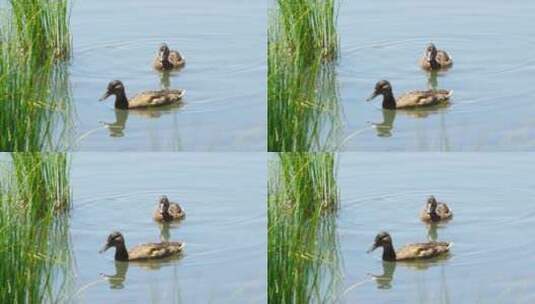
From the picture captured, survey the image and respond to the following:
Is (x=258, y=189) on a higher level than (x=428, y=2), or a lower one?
lower

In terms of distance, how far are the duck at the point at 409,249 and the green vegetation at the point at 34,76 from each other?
135 cm

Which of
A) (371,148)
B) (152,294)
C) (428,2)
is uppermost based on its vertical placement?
(428,2)

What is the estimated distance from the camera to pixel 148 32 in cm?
920

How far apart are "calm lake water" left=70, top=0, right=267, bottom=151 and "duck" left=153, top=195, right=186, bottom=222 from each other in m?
Answer: 0.22

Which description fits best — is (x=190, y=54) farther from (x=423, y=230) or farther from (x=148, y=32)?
(x=423, y=230)

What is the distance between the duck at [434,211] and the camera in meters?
8.96

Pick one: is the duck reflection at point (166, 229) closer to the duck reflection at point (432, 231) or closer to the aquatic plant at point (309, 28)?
the aquatic plant at point (309, 28)

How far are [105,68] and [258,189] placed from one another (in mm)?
805

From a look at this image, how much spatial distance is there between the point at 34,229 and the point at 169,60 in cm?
89

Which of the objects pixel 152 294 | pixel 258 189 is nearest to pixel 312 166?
pixel 258 189

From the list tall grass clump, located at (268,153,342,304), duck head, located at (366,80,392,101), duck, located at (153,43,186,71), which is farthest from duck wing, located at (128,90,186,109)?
duck head, located at (366,80,392,101)

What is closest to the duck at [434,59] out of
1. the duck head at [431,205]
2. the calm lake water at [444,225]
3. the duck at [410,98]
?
the duck at [410,98]

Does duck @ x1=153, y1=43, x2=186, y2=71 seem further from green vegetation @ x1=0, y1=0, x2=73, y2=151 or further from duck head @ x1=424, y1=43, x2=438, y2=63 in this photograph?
duck head @ x1=424, y1=43, x2=438, y2=63

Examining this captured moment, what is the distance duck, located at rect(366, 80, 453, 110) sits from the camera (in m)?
Answer: 8.96
